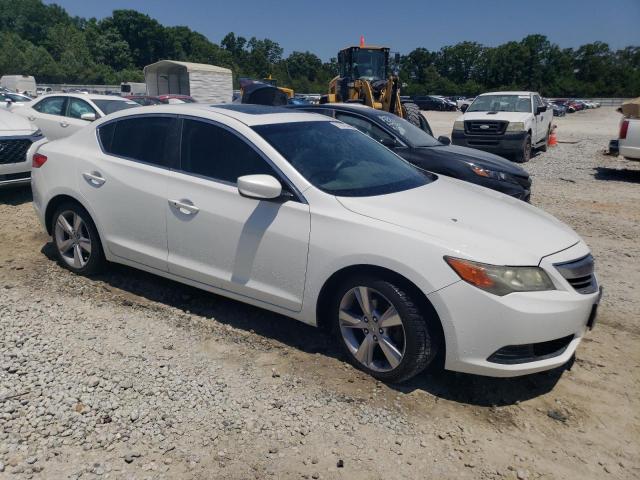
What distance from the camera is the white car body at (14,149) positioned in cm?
704

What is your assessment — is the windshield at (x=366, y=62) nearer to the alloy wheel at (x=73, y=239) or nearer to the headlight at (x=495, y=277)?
the alloy wheel at (x=73, y=239)

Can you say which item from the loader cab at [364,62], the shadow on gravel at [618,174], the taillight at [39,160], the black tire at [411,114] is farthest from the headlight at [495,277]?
the loader cab at [364,62]

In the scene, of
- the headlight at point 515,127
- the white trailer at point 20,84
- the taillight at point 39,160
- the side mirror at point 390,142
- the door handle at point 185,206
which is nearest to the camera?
the door handle at point 185,206

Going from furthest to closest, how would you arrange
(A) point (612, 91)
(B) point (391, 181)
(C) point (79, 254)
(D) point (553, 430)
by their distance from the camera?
(A) point (612, 91)
(C) point (79, 254)
(B) point (391, 181)
(D) point (553, 430)

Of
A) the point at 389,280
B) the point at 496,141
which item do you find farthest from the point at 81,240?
the point at 496,141

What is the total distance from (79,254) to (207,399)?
2307 millimetres

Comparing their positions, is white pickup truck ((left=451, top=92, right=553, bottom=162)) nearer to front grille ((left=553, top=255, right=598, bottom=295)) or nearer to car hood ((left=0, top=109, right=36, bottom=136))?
car hood ((left=0, top=109, right=36, bottom=136))

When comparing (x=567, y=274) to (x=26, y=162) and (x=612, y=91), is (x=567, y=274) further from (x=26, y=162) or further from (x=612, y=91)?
(x=612, y=91)

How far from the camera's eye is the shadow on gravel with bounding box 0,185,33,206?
7570 millimetres

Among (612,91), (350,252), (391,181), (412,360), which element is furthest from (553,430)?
(612,91)

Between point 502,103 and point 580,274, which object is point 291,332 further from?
point 502,103

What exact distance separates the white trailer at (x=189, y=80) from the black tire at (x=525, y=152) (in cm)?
2008

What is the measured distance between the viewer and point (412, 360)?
310cm

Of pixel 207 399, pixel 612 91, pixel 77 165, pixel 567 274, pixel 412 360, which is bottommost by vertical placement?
pixel 207 399
